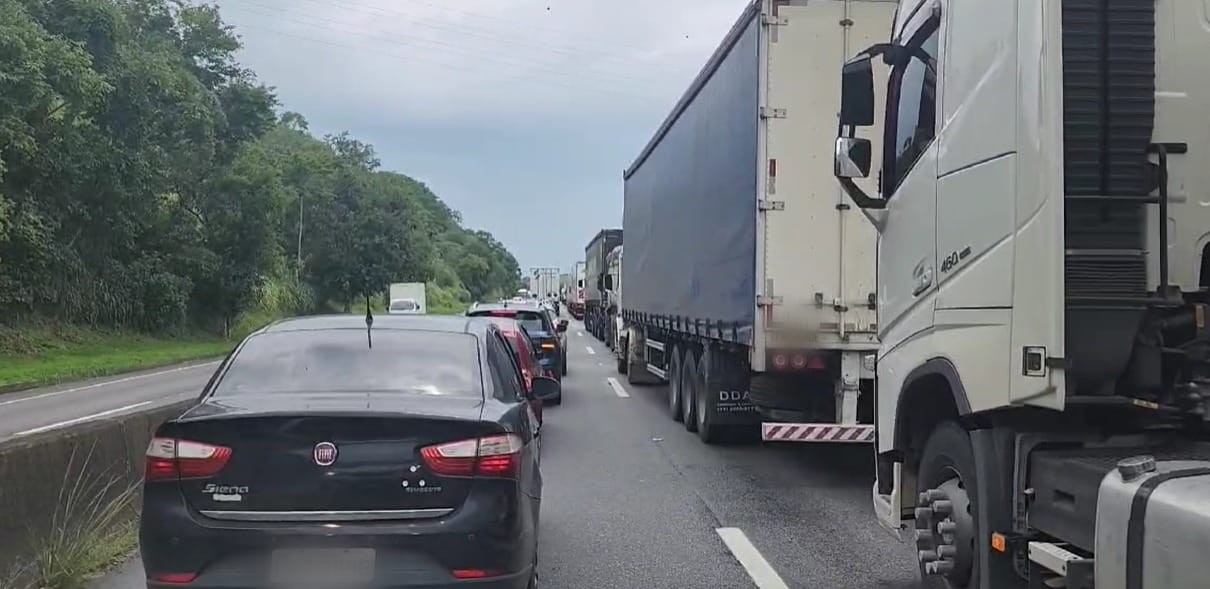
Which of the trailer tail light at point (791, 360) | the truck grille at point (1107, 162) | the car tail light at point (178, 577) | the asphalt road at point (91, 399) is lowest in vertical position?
the asphalt road at point (91, 399)

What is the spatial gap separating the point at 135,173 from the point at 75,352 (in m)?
6.41

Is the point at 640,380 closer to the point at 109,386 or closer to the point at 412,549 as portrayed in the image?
the point at 109,386

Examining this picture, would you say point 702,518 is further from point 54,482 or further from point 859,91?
point 54,482

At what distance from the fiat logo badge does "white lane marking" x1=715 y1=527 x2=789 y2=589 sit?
301cm

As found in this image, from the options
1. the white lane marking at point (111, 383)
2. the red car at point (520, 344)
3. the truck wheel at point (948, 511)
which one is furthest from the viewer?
the white lane marking at point (111, 383)

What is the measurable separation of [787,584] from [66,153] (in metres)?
32.6

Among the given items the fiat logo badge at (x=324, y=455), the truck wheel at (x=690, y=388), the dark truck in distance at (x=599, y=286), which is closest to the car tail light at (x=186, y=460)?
the fiat logo badge at (x=324, y=455)

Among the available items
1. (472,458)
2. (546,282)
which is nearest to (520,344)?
(472,458)

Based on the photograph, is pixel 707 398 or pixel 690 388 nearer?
pixel 707 398

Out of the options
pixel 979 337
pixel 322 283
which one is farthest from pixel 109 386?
pixel 322 283

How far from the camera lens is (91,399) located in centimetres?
2230

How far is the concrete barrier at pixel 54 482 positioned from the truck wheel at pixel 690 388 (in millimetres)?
7276

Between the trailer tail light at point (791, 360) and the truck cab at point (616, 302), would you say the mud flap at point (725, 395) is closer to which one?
the trailer tail light at point (791, 360)

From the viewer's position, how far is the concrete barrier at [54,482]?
6.29 metres
